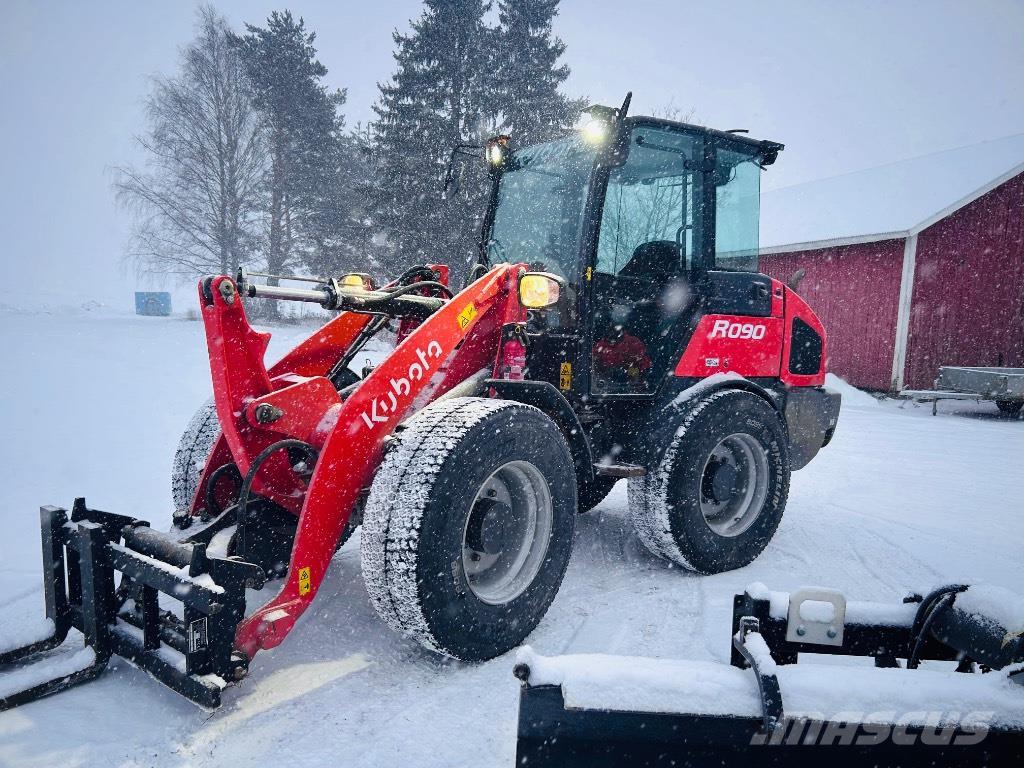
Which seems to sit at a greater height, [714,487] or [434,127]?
[434,127]

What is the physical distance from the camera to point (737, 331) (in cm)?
418

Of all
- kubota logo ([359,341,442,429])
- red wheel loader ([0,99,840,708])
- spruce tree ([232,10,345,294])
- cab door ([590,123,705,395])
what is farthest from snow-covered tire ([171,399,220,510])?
spruce tree ([232,10,345,294])

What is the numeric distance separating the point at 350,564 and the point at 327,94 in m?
27.9

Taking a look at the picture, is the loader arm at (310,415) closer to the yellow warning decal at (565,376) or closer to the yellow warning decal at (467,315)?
the yellow warning decal at (467,315)

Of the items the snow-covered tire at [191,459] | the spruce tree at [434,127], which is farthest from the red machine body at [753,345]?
the spruce tree at [434,127]

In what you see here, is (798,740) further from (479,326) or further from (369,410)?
(479,326)

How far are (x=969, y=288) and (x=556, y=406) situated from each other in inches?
537

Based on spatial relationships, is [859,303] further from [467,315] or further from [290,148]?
[290,148]

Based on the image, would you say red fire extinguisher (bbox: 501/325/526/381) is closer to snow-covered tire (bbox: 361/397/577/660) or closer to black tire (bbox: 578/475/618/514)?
snow-covered tire (bbox: 361/397/577/660)

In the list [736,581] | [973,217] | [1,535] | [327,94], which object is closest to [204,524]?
[1,535]

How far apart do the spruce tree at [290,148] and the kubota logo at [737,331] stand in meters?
20.7

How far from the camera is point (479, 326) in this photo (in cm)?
331

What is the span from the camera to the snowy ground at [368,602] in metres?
2.22

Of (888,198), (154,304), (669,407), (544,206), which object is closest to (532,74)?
(888,198)
